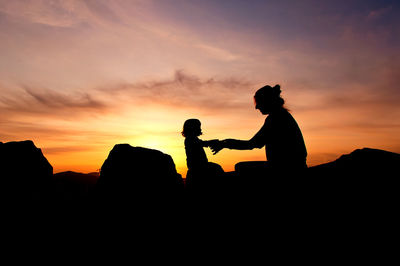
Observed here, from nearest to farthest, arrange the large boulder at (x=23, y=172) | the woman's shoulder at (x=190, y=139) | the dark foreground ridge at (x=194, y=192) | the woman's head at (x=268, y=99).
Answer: the dark foreground ridge at (x=194, y=192), the woman's head at (x=268, y=99), the woman's shoulder at (x=190, y=139), the large boulder at (x=23, y=172)

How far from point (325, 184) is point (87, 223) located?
336 inches

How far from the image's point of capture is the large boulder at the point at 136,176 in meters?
10.5

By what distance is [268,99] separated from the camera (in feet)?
15.6

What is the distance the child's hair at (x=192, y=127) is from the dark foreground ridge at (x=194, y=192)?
2056 millimetres

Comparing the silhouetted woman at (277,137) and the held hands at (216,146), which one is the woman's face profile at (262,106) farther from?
the held hands at (216,146)

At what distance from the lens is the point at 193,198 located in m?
8.16

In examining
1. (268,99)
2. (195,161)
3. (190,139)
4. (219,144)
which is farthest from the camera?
(190,139)

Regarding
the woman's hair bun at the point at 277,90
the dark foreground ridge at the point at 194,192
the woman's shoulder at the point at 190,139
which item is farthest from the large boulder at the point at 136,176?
the woman's hair bun at the point at 277,90

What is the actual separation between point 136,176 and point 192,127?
3924 mm

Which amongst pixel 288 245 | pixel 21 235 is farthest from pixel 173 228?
pixel 21 235

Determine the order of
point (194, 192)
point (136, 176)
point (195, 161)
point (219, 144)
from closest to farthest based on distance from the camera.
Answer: point (219, 144) < point (194, 192) < point (195, 161) < point (136, 176)

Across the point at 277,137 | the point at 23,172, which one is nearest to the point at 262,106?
the point at 277,137

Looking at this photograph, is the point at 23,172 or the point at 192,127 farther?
the point at 23,172

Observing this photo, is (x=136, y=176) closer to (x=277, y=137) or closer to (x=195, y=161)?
(x=195, y=161)
